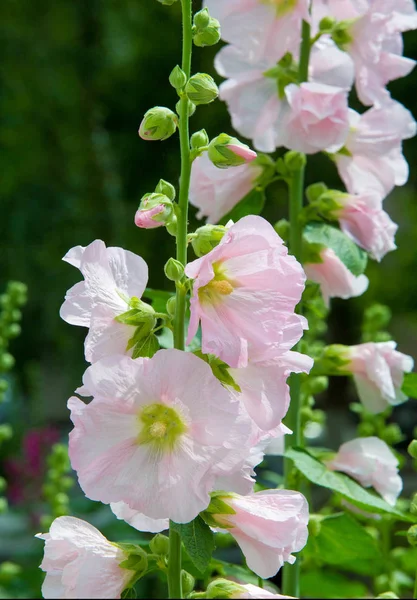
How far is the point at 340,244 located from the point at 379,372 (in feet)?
0.46

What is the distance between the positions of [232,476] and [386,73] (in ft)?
1.82

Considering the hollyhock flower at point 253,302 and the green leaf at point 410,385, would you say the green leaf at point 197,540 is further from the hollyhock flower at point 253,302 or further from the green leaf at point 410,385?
the green leaf at point 410,385

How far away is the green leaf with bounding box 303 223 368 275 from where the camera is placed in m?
0.88

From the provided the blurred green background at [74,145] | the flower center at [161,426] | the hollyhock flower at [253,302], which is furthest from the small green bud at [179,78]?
the blurred green background at [74,145]

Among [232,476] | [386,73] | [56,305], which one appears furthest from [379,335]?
[56,305]

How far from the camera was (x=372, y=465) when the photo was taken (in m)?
0.92

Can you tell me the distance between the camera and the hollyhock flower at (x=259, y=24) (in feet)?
2.97

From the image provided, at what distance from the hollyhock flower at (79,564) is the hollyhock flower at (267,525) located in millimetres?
77

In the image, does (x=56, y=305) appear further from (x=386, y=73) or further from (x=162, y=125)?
(x=162, y=125)

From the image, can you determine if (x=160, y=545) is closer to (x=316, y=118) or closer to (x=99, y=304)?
(x=99, y=304)

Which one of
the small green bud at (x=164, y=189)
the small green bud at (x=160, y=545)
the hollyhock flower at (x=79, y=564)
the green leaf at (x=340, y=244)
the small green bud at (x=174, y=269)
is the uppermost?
the small green bud at (x=164, y=189)

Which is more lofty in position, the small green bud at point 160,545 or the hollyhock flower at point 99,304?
the hollyhock flower at point 99,304

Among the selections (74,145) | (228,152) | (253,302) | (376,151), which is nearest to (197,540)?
(253,302)

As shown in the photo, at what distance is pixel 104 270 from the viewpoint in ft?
2.04
